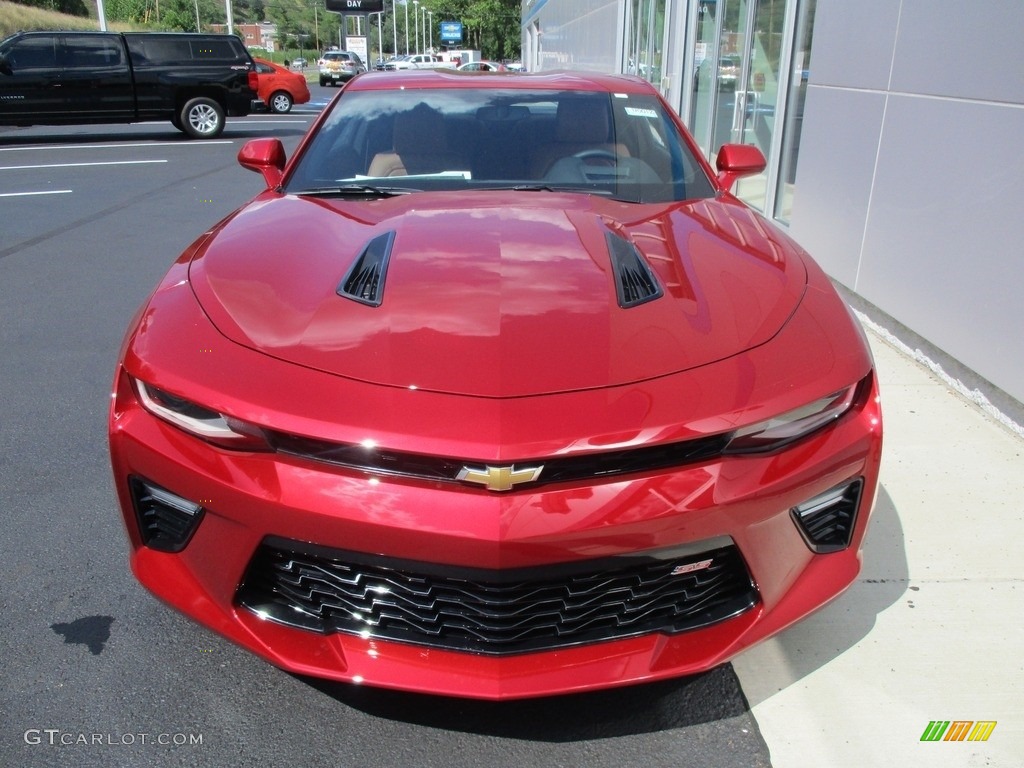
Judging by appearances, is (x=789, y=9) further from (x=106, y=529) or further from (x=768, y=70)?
(x=106, y=529)

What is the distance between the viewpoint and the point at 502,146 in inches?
126

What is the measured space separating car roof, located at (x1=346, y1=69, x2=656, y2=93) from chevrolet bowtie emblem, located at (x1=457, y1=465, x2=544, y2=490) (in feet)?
7.33

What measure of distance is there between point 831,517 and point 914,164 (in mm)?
3246

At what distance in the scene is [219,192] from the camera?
1020 centimetres

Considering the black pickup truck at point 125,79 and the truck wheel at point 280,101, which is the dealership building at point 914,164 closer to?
the black pickup truck at point 125,79

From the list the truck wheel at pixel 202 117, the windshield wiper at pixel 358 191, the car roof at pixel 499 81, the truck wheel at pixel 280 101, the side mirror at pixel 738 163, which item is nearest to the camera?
the windshield wiper at pixel 358 191

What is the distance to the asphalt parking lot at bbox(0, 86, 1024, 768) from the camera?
78.7 inches

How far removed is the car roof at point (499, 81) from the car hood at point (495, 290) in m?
0.92

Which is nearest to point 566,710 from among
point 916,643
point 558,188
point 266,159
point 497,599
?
point 497,599

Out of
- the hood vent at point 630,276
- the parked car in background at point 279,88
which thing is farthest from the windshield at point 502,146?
the parked car in background at point 279,88

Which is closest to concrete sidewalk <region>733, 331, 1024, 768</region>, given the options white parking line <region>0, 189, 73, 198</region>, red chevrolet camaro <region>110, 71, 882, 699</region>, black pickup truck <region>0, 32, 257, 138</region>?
red chevrolet camaro <region>110, 71, 882, 699</region>

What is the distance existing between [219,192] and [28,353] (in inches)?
235

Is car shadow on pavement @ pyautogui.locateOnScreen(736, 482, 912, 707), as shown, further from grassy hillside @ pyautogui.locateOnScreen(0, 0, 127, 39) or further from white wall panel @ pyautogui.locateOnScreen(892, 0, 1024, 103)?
grassy hillside @ pyautogui.locateOnScreen(0, 0, 127, 39)

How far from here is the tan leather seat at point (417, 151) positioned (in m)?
3.16
